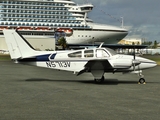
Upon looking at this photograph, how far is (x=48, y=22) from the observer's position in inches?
3937

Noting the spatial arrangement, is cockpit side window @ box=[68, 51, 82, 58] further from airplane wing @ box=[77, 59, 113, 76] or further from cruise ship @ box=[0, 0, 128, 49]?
cruise ship @ box=[0, 0, 128, 49]

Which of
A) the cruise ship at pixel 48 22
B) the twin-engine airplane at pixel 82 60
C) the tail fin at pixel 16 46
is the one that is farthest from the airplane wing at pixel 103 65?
the cruise ship at pixel 48 22

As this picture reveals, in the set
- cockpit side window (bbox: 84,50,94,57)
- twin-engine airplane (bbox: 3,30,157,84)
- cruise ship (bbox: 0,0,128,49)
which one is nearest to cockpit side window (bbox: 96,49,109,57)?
twin-engine airplane (bbox: 3,30,157,84)

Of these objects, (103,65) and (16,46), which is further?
(16,46)

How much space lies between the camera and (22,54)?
17203 millimetres

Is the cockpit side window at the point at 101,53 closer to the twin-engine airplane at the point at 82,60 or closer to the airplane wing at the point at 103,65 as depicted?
the twin-engine airplane at the point at 82,60

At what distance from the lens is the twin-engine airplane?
1588 cm

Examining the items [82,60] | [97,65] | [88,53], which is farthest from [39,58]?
[97,65]

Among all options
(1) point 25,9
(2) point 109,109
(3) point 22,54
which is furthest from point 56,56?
(1) point 25,9

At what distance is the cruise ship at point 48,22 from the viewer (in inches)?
3831

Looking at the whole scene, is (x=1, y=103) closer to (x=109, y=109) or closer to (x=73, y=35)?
(x=109, y=109)

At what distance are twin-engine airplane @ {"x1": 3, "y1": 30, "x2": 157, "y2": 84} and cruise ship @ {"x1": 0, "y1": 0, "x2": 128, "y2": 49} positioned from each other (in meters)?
76.0

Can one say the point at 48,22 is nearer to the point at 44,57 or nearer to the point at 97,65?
the point at 44,57

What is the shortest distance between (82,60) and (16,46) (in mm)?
4066
